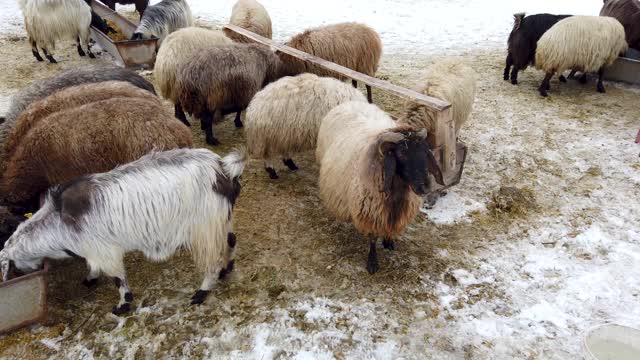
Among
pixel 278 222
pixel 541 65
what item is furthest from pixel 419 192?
pixel 541 65

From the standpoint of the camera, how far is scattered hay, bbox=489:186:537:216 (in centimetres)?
509

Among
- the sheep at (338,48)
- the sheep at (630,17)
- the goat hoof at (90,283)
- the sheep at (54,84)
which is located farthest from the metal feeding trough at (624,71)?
the goat hoof at (90,283)

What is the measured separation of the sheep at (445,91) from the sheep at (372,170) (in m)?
0.51

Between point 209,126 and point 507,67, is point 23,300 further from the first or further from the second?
point 507,67

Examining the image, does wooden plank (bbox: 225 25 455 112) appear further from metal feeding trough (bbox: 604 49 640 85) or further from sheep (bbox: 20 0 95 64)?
metal feeding trough (bbox: 604 49 640 85)

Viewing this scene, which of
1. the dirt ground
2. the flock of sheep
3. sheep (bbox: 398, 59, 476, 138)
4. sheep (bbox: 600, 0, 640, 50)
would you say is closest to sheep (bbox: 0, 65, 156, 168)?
the flock of sheep

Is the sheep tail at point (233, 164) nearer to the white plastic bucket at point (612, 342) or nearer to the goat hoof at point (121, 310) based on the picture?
the goat hoof at point (121, 310)

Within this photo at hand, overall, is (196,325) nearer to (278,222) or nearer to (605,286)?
(278,222)

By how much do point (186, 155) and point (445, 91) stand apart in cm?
330

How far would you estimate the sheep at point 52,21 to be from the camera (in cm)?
857

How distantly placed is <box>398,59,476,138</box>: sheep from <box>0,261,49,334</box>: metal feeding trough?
12.6 feet

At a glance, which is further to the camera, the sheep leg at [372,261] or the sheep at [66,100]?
the sheep at [66,100]

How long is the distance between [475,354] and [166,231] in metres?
2.70

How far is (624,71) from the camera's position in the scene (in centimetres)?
807
